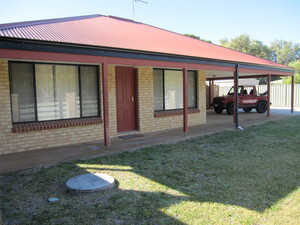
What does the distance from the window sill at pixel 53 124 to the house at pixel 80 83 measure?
22 millimetres

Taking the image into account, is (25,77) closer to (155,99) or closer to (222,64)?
(155,99)

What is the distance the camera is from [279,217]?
3408mm

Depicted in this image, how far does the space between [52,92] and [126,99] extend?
8.33ft

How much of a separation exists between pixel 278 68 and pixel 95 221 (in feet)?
40.8

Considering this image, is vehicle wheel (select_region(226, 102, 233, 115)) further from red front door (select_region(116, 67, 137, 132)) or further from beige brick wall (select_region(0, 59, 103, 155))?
beige brick wall (select_region(0, 59, 103, 155))

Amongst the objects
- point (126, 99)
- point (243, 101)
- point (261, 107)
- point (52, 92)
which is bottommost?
point (261, 107)

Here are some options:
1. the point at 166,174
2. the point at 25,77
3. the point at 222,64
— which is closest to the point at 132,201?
the point at 166,174

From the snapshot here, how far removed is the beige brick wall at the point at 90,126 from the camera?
665 centimetres

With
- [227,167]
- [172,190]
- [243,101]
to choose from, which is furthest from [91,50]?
[243,101]

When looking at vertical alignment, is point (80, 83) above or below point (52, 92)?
above

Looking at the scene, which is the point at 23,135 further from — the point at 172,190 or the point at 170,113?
the point at 170,113

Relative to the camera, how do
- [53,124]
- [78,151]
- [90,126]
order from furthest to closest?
[90,126], [53,124], [78,151]

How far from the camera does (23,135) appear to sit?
22.7ft

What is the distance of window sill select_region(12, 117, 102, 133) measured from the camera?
269 inches
